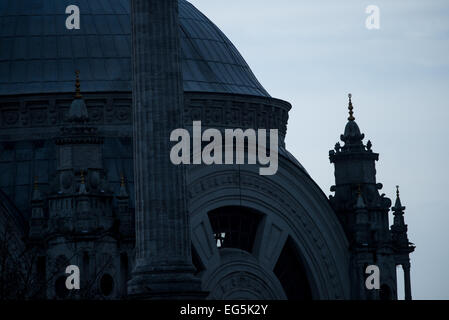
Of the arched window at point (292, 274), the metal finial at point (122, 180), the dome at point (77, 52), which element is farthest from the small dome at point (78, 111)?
the arched window at point (292, 274)

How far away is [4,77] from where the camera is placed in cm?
5672

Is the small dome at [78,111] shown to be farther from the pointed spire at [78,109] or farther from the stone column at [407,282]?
the stone column at [407,282]

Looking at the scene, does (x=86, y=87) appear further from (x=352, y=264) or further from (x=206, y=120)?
(x=352, y=264)

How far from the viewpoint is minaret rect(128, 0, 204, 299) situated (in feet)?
143

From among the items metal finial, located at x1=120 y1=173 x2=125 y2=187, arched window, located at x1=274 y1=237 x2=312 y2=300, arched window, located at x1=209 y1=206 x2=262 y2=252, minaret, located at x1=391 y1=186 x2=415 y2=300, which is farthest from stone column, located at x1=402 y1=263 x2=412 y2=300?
metal finial, located at x1=120 y1=173 x2=125 y2=187

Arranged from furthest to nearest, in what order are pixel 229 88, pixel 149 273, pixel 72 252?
pixel 229 88, pixel 72 252, pixel 149 273

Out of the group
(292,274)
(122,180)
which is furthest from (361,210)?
(122,180)

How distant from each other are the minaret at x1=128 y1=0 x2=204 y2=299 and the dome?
11.2 m

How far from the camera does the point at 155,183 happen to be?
44.0 m

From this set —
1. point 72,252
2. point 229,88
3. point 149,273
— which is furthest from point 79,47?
point 149,273

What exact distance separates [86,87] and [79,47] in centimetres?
198

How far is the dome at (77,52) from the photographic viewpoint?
56.5 m

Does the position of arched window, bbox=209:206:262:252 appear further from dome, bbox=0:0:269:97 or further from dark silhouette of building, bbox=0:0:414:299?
dome, bbox=0:0:269:97

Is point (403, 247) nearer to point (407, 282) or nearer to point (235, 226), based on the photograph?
point (407, 282)
